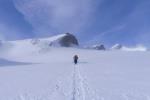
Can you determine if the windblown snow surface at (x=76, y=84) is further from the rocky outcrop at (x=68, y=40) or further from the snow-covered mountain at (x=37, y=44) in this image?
the rocky outcrop at (x=68, y=40)

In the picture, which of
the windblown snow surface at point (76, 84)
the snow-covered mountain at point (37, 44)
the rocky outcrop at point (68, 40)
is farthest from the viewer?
the rocky outcrop at point (68, 40)

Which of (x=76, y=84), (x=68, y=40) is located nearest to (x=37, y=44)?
(x=68, y=40)

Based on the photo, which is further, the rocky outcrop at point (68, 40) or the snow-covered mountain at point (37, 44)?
the rocky outcrop at point (68, 40)

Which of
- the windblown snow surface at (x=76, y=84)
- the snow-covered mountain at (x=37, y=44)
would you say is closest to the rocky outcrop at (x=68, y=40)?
the snow-covered mountain at (x=37, y=44)

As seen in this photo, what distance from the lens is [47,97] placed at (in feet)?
41.3

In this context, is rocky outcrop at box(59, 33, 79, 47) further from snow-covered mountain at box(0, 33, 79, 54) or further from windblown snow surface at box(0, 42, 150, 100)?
Result: windblown snow surface at box(0, 42, 150, 100)

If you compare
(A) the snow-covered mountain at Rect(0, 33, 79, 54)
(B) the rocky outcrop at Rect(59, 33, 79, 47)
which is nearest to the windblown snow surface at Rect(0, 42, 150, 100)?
(A) the snow-covered mountain at Rect(0, 33, 79, 54)

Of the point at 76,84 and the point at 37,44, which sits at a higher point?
the point at 37,44

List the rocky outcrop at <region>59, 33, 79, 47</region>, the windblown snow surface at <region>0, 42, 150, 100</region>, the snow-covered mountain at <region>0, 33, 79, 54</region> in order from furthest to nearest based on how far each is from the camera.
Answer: the rocky outcrop at <region>59, 33, 79, 47</region> < the snow-covered mountain at <region>0, 33, 79, 54</region> < the windblown snow surface at <region>0, 42, 150, 100</region>

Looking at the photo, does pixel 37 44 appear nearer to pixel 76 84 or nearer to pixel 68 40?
pixel 68 40

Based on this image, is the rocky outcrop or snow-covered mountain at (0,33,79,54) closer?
snow-covered mountain at (0,33,79,54)

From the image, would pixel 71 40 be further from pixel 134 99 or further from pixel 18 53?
pixel 134 99

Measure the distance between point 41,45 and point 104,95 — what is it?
109213 mm

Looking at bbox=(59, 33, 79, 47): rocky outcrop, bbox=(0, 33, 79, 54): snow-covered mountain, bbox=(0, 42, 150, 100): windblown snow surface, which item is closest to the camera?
bbox=(0, 42, 150, 100): windblown snow surface
